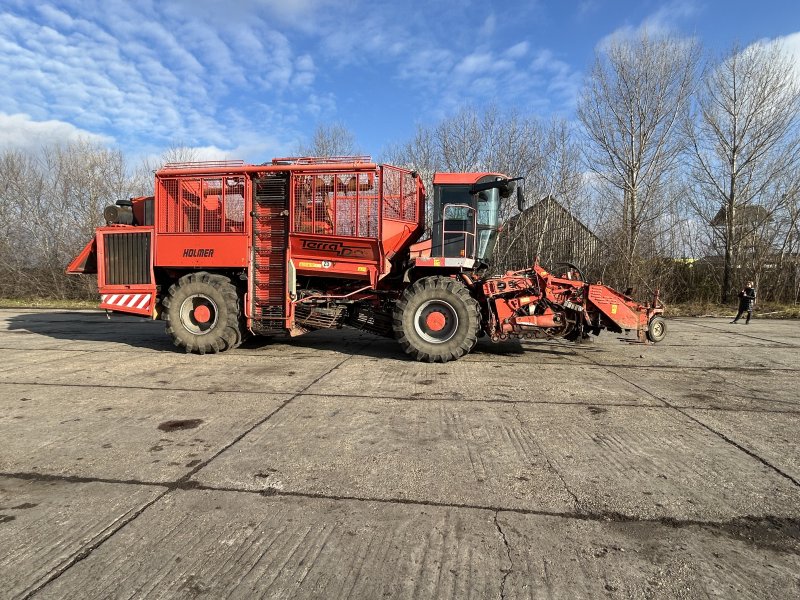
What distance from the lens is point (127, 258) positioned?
8.49m

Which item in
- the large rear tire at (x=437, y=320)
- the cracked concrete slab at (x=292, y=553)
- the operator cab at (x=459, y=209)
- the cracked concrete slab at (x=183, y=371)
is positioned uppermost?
the operator cab at (x=459, y=209)

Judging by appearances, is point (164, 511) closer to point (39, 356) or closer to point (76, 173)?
point (39, 356)

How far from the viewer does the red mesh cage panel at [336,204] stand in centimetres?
771

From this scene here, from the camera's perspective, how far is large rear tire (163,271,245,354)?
8.07 meters

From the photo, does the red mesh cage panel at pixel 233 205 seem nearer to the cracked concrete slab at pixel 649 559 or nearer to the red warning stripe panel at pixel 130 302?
the red warning stripe panel at pixel 130 302

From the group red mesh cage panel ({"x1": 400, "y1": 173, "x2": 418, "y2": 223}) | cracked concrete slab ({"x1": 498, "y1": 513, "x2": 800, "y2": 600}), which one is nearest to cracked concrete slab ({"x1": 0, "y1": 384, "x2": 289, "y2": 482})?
cracked concrete slab ({"x1": 498, "y1": 513, "x2": 800, "y2": 600})

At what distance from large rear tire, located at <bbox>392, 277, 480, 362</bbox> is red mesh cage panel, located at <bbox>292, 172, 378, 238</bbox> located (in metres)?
1.24

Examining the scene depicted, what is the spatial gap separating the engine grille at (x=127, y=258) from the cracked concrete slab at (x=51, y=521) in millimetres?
5668

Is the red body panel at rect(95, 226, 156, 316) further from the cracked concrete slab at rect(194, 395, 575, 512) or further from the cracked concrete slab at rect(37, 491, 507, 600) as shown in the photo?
the cracked concrete slab at rect(37, 491, 507, 600)

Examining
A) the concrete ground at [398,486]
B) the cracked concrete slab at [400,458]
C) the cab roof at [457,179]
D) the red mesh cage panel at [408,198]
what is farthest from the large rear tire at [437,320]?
the cracked concrete slab at [400,458]

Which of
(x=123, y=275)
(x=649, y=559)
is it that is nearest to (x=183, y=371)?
(x=123, y=275)

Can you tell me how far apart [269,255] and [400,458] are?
523 centimetres

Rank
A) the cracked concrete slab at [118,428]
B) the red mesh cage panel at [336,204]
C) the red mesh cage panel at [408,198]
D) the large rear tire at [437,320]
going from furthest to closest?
the red mesh cage panel at [408,198]
the red mesh cage panel at [336,204]
the large rear tire at [437,320]
the cracked concrete slab at [118,428]

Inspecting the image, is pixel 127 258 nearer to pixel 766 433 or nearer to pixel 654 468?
pixel 654 468
